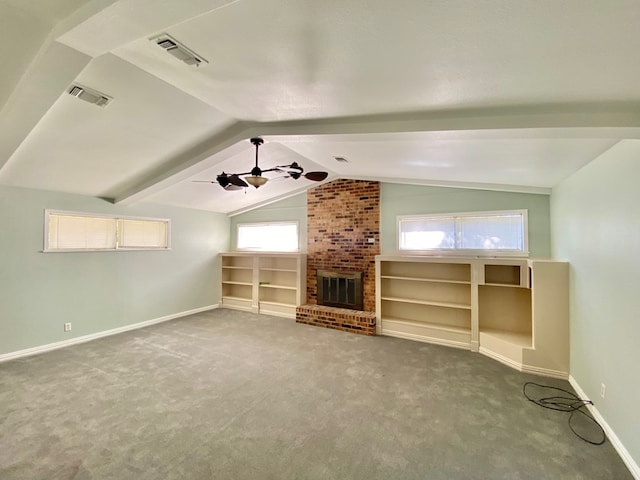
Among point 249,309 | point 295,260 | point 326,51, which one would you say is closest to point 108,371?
point 249,309

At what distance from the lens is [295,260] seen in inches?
260

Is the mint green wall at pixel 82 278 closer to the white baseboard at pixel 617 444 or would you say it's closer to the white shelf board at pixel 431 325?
the white shelf board at pixel 431 325

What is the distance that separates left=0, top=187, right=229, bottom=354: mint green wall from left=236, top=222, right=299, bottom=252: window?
3.45 feet

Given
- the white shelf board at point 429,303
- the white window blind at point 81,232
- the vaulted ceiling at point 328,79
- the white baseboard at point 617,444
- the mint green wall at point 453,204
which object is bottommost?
the white baseboard at point 617,444

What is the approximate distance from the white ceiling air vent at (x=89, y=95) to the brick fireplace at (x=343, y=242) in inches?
168

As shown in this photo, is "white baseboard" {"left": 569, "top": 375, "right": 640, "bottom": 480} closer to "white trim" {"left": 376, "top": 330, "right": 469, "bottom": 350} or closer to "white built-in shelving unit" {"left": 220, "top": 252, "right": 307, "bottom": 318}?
"white trim" {"left": 376, "top": 330, "right": 469, "bottom": 350}

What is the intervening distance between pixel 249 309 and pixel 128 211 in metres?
3.29

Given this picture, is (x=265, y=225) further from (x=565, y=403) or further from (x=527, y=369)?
(x=565, y=403)

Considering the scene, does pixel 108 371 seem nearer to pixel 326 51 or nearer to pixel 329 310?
pixel 329 310

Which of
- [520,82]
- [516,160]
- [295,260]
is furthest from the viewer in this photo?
[295,260]

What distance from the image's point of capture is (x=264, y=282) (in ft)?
22.8

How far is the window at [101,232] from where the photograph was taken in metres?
4.45

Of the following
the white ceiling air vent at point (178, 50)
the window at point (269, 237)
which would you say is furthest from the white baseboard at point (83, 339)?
the white ceiling air vent at point (178, 50)

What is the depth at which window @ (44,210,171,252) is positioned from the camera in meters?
4.45
